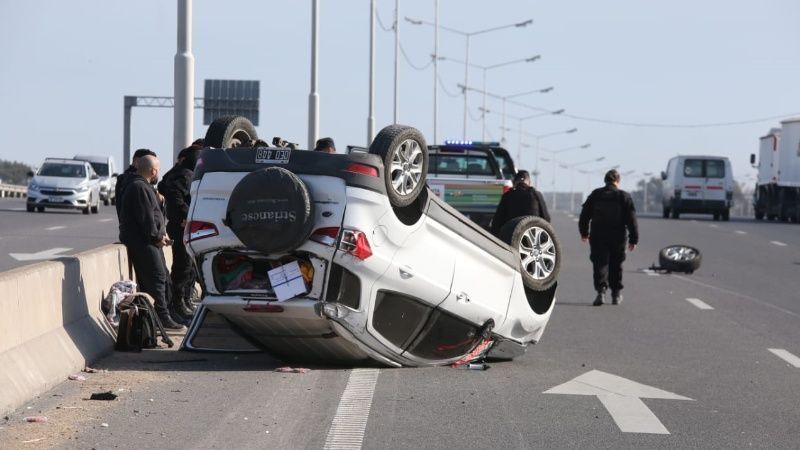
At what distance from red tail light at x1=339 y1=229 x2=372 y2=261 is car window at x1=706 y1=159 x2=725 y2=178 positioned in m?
49.1

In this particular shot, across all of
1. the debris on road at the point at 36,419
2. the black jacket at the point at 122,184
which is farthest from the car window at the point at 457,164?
the debris on road at the point at 36,419

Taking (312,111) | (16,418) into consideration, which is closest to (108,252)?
(16,418)

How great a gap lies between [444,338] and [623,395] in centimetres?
165

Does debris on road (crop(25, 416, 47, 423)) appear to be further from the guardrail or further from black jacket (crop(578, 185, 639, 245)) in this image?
the guardrail

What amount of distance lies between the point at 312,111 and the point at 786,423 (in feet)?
100.0

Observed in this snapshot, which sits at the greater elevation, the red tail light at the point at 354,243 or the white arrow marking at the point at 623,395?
the red tail light at the point at 354,243

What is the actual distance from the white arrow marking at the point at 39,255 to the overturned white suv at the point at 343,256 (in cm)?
1270

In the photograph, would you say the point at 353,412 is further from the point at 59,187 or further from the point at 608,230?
the point at 59,187

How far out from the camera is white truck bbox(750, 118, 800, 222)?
185 ft

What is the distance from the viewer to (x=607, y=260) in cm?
1902

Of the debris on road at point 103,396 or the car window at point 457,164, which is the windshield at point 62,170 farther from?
the debris on road at point 103,396

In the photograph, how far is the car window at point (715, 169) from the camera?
57.5 m

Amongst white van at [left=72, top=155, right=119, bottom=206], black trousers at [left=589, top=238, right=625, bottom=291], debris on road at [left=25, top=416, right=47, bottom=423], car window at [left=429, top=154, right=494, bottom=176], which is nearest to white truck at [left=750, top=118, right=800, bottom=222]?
white van at [left=72, top=155, right=119, bottom=206]

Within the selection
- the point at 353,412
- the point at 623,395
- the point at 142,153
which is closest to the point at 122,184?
the point at 142,153
